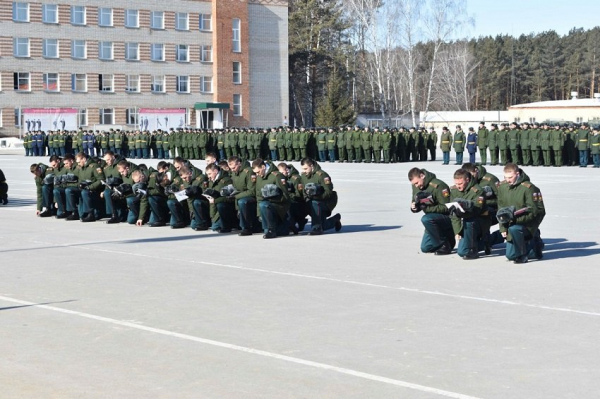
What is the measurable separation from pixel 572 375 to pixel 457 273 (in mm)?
5328

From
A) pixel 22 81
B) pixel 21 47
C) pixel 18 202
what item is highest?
pixel 21 47

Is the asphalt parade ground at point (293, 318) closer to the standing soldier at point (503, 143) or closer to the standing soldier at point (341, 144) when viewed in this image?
the standing soldier at point (503, 143)

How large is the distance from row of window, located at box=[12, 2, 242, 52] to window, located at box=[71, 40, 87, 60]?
4.66ft

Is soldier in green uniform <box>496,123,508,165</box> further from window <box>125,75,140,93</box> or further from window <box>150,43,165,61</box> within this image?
window <box>150,43,165,61</box>

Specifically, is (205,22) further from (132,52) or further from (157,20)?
(132,52)

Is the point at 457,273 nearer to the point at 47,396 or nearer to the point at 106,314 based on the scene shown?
the point at 106,314

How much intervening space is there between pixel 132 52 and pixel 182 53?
4.57m

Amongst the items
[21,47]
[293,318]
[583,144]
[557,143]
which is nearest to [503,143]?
[557,143]

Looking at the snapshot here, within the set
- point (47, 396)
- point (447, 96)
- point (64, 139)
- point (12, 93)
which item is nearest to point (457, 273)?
point (47, 396)

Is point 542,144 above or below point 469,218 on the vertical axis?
above

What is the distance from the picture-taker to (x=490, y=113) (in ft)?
331

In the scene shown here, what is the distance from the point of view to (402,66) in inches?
3829

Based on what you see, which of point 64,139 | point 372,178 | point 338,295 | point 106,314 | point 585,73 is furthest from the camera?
point 585,73

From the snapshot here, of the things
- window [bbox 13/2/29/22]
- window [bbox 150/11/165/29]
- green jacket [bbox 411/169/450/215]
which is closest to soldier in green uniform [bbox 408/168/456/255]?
green jacket [bbox 411/169/450/215]
